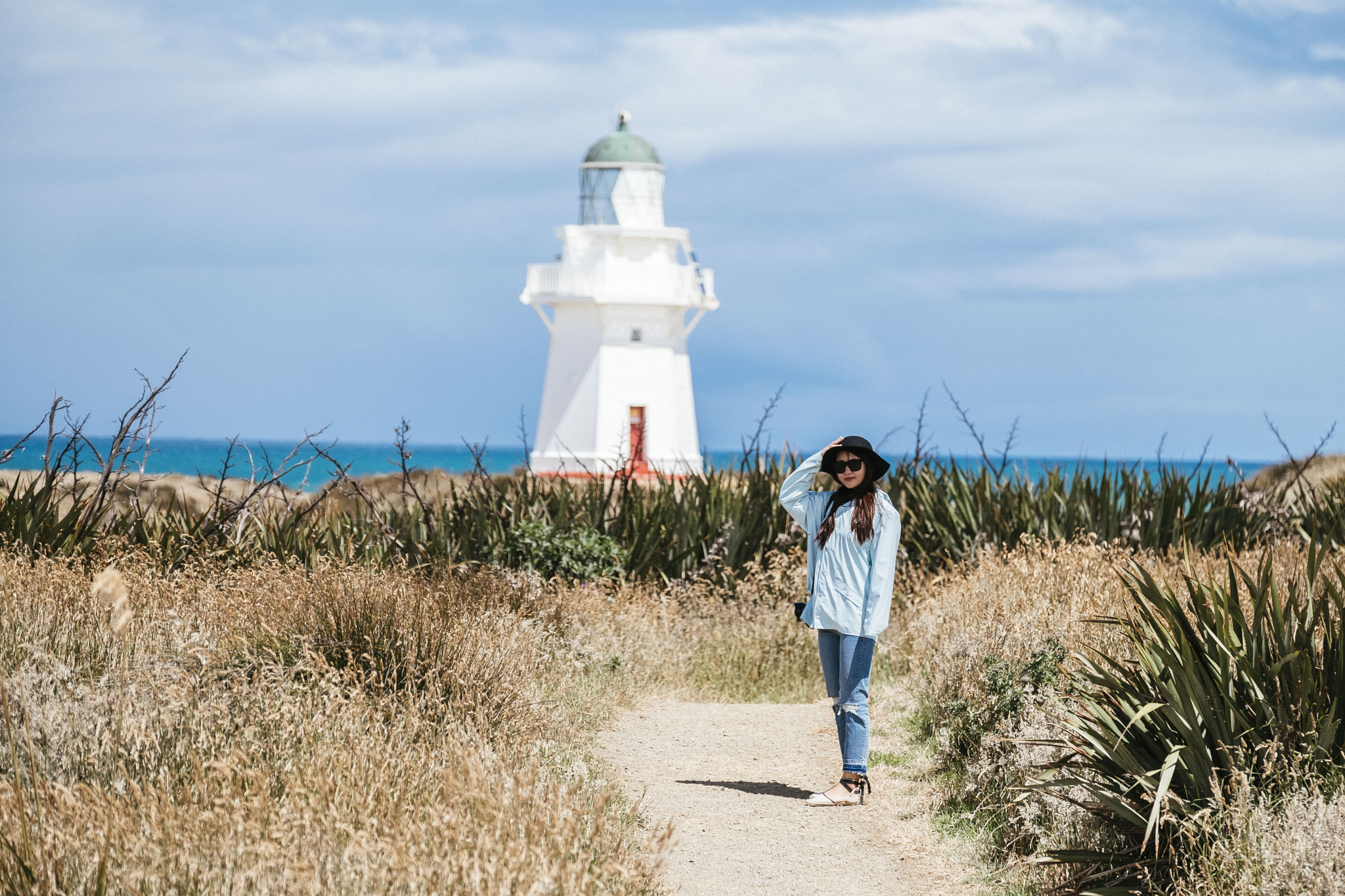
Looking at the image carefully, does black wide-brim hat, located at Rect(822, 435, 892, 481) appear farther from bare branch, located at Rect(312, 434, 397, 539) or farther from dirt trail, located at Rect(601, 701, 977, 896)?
bare branch, located at Rect(312, 434, 397, 539)

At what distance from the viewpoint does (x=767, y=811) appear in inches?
260

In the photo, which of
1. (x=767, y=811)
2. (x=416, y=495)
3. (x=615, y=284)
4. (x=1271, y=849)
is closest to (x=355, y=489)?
(x=416, y=495)

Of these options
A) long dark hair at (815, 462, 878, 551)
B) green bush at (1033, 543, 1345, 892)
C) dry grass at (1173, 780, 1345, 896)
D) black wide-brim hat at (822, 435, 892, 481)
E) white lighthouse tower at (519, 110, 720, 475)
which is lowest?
dry grass at (1173, 780, 1345, 896)

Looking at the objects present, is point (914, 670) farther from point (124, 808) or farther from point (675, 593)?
point (124, 808)

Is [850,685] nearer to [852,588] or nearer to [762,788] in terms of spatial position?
[852,588]

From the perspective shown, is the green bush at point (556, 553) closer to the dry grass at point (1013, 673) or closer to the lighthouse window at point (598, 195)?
→ the dry grass at point (1013, 673)

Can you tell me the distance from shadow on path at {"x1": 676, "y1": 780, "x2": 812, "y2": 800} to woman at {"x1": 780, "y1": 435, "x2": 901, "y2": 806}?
0.23 m

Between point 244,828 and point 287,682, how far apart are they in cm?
213

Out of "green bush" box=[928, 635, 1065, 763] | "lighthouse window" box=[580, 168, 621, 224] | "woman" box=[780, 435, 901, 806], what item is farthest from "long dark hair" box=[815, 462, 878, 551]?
"lighthouse window" box=[580, 168, 621, 224]

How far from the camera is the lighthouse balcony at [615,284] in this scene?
29.2 meters

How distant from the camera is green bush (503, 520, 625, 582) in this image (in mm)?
11375

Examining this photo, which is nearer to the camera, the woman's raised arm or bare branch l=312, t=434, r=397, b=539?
the woman's raised arm

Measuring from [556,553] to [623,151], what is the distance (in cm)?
1968

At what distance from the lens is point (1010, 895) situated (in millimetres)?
5332
